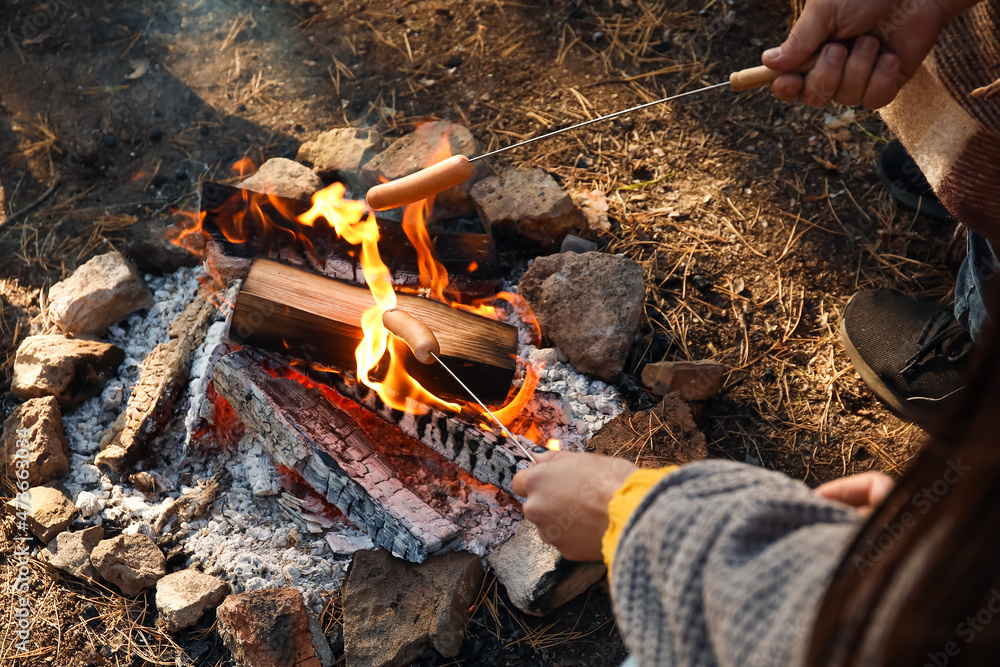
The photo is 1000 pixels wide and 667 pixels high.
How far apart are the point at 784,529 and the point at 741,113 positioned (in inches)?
120

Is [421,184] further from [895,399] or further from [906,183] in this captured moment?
[906,183]

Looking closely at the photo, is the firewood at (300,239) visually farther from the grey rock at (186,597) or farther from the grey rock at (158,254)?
the grey rock at (186,597)

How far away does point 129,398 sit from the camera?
2881 millimetres

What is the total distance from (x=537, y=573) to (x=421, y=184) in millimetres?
1382

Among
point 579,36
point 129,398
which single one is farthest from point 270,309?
point 579,36

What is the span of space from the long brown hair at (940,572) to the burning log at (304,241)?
2.19 metres

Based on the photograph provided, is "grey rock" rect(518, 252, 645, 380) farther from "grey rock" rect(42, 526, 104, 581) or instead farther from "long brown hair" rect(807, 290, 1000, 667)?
"grey rock" rect(42, 526, 104, 581)

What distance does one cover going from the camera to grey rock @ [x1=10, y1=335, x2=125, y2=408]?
2.80 meters

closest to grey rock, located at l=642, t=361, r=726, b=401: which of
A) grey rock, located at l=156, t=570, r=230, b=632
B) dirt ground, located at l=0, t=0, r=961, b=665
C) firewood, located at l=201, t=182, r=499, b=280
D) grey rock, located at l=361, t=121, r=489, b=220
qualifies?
dirt ground, located at l=0, t=0, r=961, b=665

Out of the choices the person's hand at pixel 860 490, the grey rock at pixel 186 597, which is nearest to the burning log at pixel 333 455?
the grey rock at pixel 186 597


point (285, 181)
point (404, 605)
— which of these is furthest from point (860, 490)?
point (285, 181)

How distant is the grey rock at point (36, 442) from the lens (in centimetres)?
263

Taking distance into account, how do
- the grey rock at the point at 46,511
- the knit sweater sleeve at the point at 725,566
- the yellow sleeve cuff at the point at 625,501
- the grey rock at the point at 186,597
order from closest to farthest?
the knit sweater sleeve at the point at 725,566 → the yellow sleeve cuff at the point at 625,501 → the grey rock at the point at 186,597 → the grey rock at the point at 46,511

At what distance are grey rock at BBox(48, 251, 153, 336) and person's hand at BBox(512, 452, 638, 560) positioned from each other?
2327 mm
